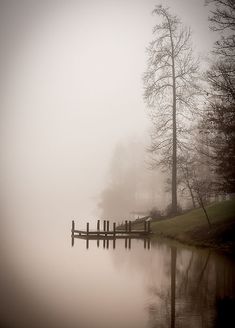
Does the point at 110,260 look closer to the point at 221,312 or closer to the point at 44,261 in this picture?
the point at 44,261

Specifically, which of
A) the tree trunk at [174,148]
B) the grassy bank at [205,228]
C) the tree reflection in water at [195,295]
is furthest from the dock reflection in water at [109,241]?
the tree reflection in water at [195,295]

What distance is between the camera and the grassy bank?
24.6 metres

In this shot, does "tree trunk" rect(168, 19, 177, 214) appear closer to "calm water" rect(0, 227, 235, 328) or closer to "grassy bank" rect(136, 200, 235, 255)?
"grassy bank" rect(136, 200, 235, 255)

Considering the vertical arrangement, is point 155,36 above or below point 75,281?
above

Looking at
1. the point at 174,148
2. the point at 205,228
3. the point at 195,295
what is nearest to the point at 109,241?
the point at 205,228

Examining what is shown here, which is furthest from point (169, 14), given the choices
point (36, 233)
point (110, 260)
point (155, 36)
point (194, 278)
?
point (194, 278)

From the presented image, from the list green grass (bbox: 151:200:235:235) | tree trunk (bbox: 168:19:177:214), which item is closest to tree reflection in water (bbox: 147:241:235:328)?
green grass (bbox: 151:200:235:235)

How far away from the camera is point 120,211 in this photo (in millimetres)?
65812

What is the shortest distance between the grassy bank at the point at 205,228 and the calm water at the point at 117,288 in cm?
163

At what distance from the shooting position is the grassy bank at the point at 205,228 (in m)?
24.6

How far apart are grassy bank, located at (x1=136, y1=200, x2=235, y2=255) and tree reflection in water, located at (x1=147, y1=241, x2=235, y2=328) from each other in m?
3.44

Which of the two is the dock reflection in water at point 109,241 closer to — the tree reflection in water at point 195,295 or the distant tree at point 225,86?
the distant tree at point 225,86

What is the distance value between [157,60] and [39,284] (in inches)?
1064

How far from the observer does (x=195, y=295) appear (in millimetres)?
14016
